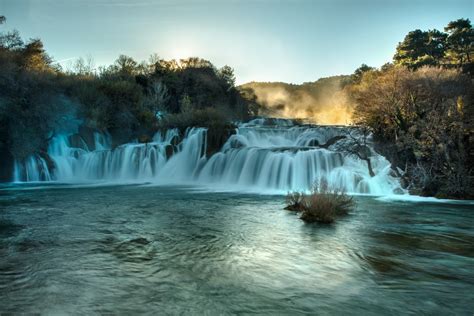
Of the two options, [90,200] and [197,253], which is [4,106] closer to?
[90,200]

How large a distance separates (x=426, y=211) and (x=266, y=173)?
29.4ft

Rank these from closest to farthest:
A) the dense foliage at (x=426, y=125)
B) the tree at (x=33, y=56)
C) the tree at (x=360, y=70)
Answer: the dense foliage at (x=426, y=125), the tree at (x=33, y=56), the tree at (x=360, y=70)

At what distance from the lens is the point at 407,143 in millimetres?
16781

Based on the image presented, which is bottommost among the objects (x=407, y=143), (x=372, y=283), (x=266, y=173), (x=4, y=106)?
(x=372, y=283)

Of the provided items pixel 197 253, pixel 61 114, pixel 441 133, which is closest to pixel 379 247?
pixel 197 253

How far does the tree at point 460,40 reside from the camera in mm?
43438

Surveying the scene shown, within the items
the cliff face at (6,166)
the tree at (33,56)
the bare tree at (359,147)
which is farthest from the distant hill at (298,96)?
the cliff face at (6,166)

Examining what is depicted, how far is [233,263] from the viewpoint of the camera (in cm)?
647

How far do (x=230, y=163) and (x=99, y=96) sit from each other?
46.1 feet

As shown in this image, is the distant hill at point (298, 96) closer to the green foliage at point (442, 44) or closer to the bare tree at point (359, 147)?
the green foliage at point (442, 44)

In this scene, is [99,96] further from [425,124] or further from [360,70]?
[360,70]

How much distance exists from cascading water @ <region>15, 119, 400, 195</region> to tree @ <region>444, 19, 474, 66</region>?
28.6 m

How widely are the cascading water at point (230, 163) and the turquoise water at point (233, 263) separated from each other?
6.49 m

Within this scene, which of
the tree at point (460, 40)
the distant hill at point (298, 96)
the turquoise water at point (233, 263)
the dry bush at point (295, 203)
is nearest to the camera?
the turquoise water at point (233, 263)
